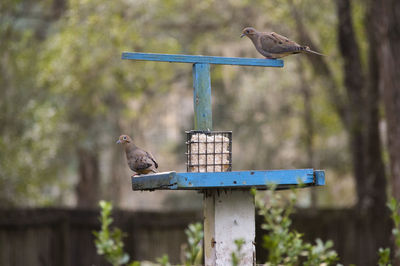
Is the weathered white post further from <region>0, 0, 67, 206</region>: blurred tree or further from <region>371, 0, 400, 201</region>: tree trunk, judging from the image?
<region>0, 0, 67, 206</region>: blurred tree

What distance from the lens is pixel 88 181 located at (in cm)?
1589

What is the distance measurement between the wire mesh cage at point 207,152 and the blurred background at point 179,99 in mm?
4644

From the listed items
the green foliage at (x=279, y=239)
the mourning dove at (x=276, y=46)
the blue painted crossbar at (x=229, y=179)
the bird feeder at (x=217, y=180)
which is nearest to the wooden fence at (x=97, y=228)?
the mourning dove at (x=276, y=46)

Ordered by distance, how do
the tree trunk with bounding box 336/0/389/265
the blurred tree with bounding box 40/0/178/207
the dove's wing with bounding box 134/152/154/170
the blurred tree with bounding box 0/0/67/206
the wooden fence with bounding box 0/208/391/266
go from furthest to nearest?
the blurred tree with bounding box 40/0/178/207
the blurred tree with bounding box 0/0/67/206
the tree trunk with bounding box 336/0/389/265
the wooden fence with bounding box 0/208/391/266
the dove's wing with bounding box 134/152/154/170

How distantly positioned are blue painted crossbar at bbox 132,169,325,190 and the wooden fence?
236 inches

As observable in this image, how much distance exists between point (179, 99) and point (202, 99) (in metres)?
13.5

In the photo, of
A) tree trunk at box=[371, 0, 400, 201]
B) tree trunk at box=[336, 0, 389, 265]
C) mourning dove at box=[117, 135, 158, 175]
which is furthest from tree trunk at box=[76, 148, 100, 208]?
mourning dove at box=[117, 135, 158, 175]

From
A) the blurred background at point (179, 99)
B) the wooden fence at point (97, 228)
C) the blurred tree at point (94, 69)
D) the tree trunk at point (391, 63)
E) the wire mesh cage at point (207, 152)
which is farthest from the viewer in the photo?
the blurred tree at point (94, 69)

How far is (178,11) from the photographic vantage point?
46.5ft

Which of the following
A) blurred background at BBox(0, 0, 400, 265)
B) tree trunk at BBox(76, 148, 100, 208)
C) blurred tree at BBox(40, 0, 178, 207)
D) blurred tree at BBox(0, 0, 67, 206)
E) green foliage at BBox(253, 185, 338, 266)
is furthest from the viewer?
tree trunk at BBox(76, 148, 100, 208)

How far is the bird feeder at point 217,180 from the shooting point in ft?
11.6

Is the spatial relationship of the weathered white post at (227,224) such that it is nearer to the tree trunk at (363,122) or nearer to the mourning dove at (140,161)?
the mourning dove at (140,161)

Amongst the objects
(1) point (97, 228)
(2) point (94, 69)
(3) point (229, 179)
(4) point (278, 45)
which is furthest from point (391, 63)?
(2) point (94, 69)

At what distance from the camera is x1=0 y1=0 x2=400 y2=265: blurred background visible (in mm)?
9742
